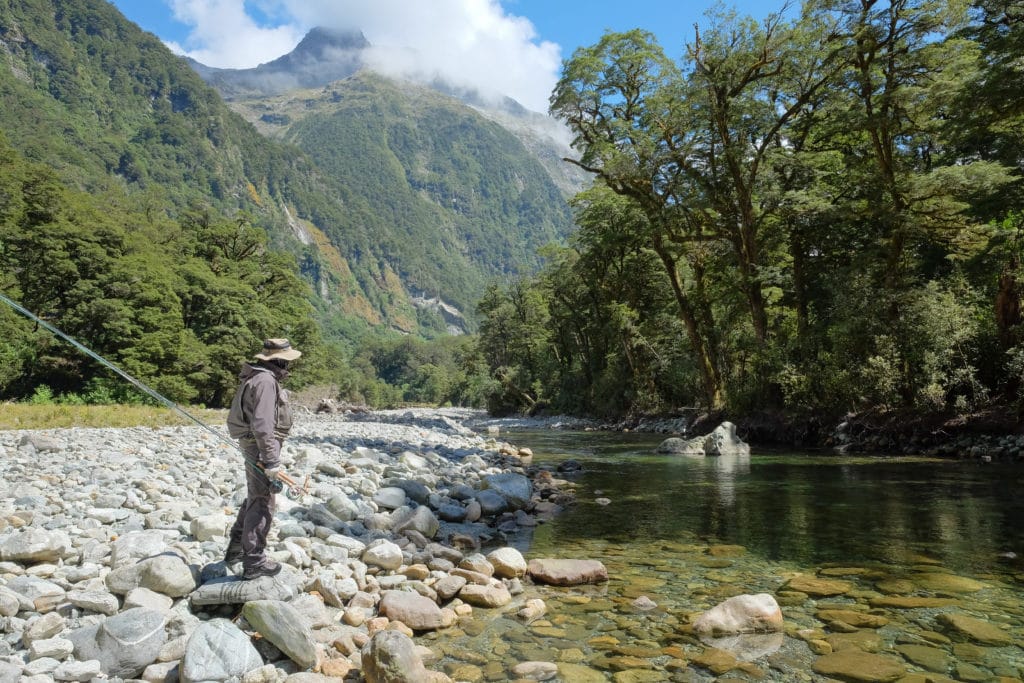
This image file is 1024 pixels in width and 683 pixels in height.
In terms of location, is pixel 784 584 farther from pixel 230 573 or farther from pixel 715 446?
pixel 715 446

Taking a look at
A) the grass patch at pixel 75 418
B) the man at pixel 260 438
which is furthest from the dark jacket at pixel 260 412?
the grass patch at pixel 75 418

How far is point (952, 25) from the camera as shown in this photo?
1797 cm

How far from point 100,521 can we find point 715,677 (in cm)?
589

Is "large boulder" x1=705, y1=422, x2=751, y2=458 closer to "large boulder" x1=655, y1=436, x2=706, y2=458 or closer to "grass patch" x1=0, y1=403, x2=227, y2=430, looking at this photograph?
"large boulder" x1=655, y1=436, x2=706, y2=458

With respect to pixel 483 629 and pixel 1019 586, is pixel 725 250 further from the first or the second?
pixel 483 629

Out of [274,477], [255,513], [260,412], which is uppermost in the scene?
[260,412]

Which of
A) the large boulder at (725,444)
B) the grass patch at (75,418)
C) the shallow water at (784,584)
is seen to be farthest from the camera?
the large boulder at (725,444)

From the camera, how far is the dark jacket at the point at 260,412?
4.93 m

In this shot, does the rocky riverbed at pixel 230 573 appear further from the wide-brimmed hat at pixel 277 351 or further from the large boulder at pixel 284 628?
the wide-brimmed hat at pixel 277 351

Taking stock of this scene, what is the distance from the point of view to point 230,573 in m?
5.17

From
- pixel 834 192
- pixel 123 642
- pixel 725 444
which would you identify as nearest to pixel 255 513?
pixel 123 642

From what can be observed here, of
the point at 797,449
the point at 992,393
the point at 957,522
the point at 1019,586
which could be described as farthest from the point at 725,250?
the point at 1019,586

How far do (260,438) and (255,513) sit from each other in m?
0.70

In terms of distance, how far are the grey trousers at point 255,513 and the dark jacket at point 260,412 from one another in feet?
0.42
